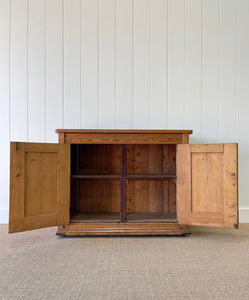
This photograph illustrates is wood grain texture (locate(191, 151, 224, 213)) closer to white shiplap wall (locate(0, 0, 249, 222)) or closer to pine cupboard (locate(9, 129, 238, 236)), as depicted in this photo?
pine cupboard (locate(9, 129, 238, 236))

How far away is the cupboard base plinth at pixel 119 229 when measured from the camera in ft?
6.87

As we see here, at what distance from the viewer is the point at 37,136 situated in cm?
260

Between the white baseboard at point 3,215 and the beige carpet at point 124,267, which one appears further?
the white baseboard at point 3,215

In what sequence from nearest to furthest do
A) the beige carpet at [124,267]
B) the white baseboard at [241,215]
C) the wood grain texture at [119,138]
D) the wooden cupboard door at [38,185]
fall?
1. the beige carpet at [124,267]
2. the wooden cupboard door at [38,185]
3. the wood grain texture at [119,138]
4. the white baseboard at [241,215]

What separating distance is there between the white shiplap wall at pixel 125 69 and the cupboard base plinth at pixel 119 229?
90 cm

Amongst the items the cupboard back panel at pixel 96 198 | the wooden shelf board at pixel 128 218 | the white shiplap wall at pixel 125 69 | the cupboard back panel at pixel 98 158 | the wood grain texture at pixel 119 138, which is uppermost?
the white shiplap wall at pixel 125 69

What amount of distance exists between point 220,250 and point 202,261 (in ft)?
0.93

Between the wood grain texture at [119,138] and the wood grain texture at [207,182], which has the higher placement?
the wood grain texture at [119,138]

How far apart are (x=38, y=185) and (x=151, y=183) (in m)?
1.13

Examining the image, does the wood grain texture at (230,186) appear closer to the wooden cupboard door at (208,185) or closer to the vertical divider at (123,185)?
the wooden cupboard door at (208,185)

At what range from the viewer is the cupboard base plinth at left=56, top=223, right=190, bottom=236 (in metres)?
2.09

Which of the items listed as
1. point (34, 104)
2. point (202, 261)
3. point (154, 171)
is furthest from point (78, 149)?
point (202, 261)

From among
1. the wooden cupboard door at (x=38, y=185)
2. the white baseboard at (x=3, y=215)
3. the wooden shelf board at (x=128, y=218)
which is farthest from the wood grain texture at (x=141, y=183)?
the white baseboard at (x=3, y=215)

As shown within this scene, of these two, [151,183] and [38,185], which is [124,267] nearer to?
[38,185]
